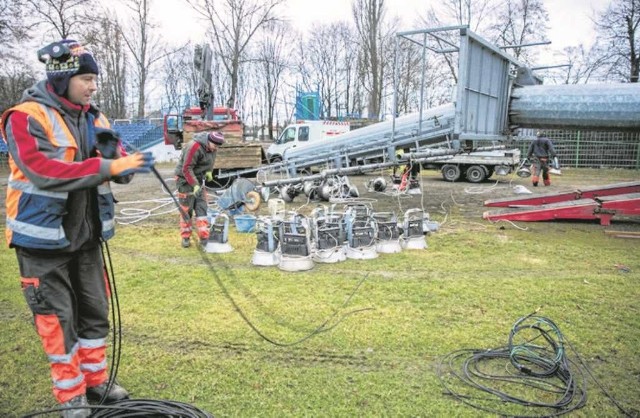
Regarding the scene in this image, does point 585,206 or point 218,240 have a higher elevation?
point 585,206

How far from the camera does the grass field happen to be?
3010 millimetres

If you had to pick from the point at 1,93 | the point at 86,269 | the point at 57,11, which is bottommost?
the point at 86,269

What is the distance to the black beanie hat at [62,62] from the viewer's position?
248cm

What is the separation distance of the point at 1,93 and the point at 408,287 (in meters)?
30.0

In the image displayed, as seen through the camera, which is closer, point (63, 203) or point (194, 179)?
point (63, 203)

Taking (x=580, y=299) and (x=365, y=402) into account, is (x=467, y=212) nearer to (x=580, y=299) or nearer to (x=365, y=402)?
(x=580, y=299)

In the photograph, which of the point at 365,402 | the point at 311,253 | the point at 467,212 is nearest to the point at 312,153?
the point at 467,212

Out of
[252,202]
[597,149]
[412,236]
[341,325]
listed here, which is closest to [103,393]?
[341,325]

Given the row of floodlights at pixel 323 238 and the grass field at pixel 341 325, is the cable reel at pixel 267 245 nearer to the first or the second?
the row of floodlights at pixel 323 238

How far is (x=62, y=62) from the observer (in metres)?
2.50

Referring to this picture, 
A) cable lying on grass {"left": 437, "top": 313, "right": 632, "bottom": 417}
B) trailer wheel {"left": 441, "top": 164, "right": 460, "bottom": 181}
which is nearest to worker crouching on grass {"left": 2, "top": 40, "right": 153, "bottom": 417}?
cable lying on grass {"left": 437, "top": 313, "right": 632, "bottom": 417}

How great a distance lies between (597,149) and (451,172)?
1113cm

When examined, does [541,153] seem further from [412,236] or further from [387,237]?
[387,237]

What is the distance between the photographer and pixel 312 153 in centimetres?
1323
